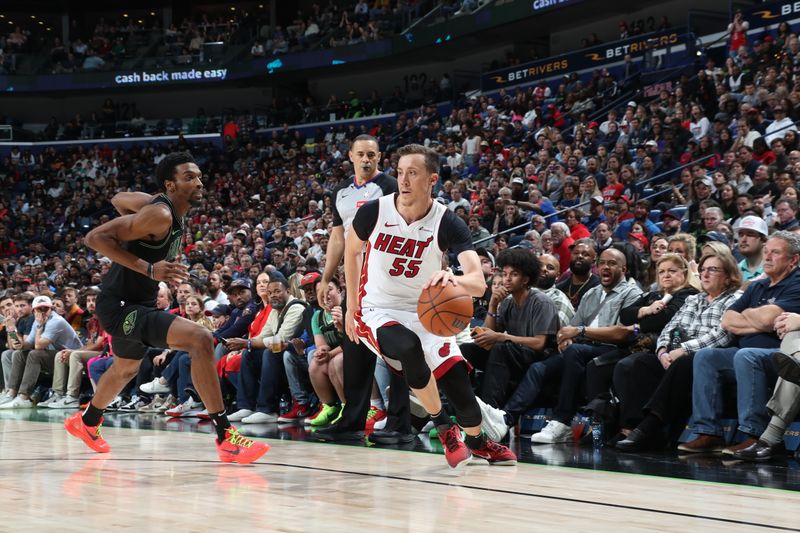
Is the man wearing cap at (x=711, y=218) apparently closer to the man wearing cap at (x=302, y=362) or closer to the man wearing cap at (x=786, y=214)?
the man wearing cap at (x=786, y=214)

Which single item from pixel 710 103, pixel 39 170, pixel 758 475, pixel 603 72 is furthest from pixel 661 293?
pixel 39 170

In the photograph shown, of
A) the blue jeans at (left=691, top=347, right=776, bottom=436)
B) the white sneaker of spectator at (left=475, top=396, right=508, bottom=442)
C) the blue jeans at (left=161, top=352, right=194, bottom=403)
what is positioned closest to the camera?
the blue jeans at (left=691, top=347, right=776, bottom=436)

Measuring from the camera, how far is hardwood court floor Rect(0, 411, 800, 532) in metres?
3.26

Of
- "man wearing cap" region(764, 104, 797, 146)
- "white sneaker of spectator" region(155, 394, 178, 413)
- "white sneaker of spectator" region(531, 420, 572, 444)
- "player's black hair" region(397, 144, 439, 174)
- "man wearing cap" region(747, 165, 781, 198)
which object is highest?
"man wearing cap" region(764, 104, 797, 146)

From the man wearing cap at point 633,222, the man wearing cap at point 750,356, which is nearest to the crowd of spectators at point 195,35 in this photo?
the man wearing cap at point 633,222

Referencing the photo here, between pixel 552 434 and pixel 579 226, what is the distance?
4653mm

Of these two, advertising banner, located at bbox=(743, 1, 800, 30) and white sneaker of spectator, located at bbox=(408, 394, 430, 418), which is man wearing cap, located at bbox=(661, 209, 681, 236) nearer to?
white sneaker of spectator, located at bbox=(408, 394, 430, 418)

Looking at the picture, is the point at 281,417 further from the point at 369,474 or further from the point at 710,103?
the point at 710,103

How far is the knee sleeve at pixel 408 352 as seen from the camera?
184 inches

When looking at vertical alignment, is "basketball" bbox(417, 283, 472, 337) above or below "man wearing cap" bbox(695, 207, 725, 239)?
below

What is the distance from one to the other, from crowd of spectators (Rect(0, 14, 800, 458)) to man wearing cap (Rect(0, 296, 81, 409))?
0.21 ft

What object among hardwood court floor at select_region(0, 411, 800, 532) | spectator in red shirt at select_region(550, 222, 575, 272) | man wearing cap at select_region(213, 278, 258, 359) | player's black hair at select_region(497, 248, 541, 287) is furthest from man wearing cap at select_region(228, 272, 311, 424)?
spectator in red shirt at select_region(550, 222, 575, 272)

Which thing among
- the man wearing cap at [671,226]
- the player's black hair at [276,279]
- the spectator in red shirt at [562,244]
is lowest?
the player's black hair at [276,279]

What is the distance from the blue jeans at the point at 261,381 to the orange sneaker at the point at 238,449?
10.7ft
